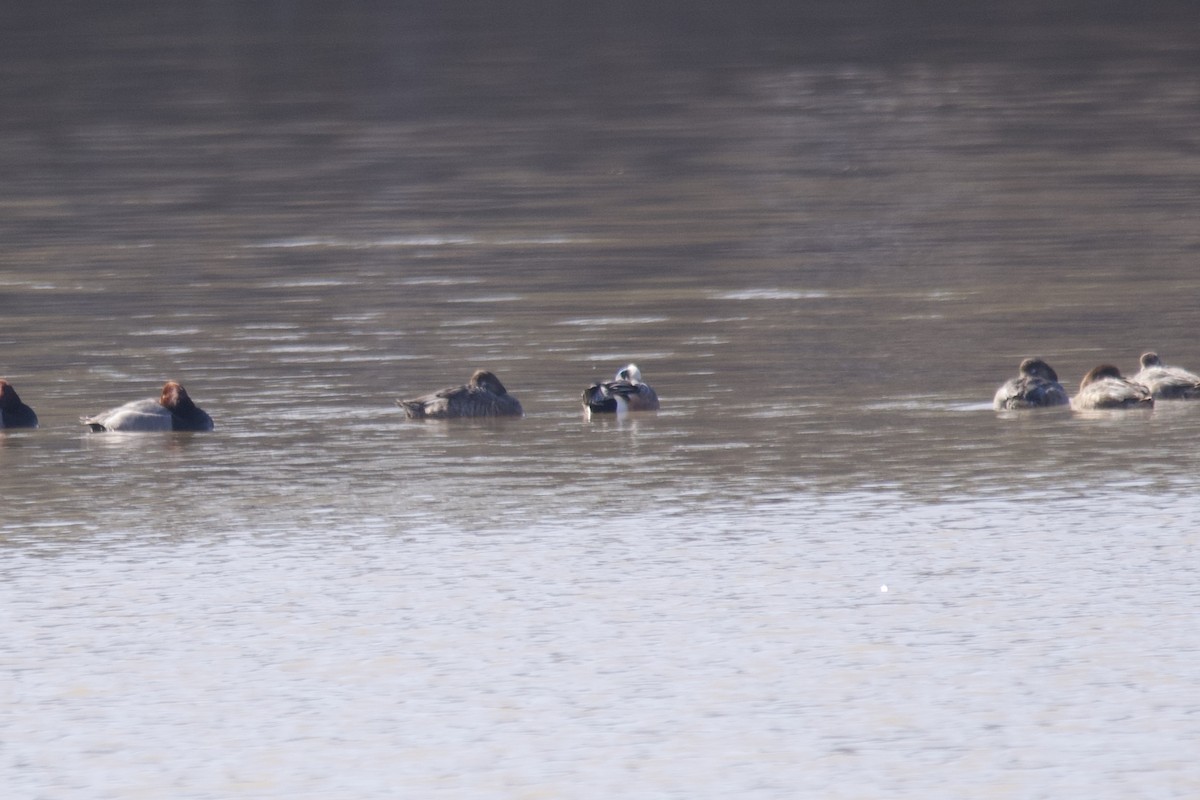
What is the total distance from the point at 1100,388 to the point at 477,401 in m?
3.49

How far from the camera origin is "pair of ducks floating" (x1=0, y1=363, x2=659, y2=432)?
540 inches

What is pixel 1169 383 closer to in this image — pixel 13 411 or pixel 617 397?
pixel 617 397

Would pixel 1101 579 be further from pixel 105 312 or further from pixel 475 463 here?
pixel 105 312

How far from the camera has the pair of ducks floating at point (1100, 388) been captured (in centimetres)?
1366

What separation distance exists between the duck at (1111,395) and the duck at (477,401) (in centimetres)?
319

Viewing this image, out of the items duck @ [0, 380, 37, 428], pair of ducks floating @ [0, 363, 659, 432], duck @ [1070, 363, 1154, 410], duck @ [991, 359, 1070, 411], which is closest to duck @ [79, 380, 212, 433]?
pair of ducks floating @ [0, 363, 659, 432]

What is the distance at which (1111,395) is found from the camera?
13656 mm

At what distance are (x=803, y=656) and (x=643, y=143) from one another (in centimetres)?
2428

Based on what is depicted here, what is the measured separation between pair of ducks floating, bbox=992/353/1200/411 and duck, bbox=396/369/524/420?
2754mm

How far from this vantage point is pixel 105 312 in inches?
755

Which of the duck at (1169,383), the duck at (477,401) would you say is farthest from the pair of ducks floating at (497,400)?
the duck at (1169,383)

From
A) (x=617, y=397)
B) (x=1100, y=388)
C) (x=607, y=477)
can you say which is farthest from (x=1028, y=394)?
(x=607, y=477)

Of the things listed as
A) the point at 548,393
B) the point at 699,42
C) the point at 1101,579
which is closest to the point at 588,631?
the point at 1101,579

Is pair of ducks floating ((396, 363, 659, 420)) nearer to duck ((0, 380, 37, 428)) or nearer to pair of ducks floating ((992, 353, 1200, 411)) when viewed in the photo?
pair of ducks floating ((992, 353, 1200, 411))
